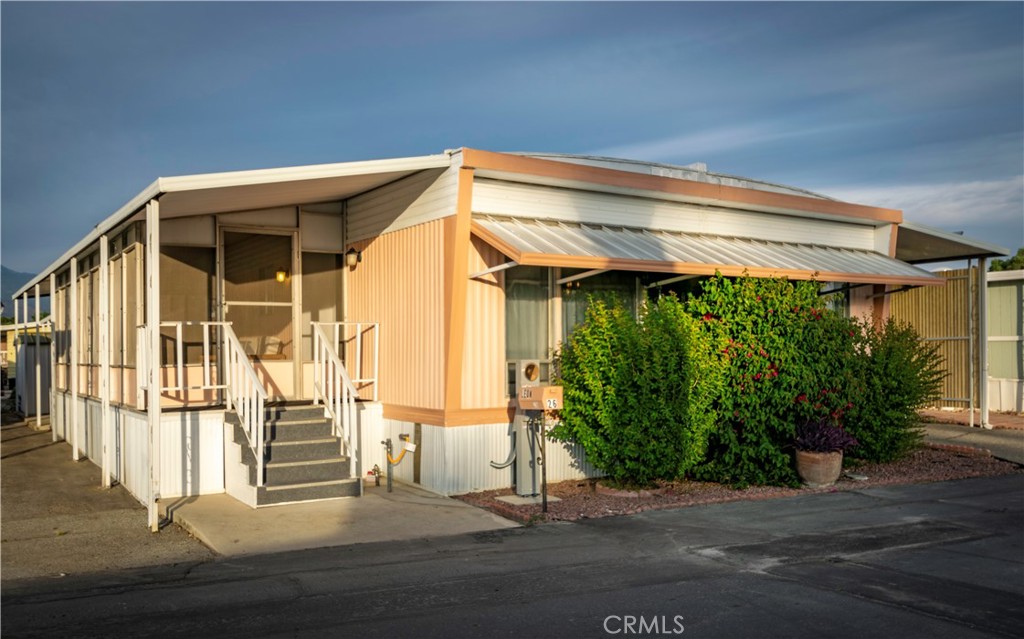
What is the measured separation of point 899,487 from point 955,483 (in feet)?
2.93

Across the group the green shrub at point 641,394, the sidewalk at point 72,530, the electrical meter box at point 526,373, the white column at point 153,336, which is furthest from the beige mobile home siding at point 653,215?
the sidewalk at point 72,530

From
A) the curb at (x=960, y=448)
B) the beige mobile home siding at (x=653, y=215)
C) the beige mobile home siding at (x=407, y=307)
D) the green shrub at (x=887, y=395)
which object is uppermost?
the beige mobile home siding at (x=653, y=215)

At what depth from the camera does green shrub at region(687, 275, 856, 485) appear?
11.2 metres

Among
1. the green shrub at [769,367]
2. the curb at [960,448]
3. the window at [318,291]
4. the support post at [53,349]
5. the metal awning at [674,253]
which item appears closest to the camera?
the metal awning at [674,253]

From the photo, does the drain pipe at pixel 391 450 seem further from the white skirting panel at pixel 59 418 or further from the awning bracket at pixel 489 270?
the white skirting panel at pixel 59 418

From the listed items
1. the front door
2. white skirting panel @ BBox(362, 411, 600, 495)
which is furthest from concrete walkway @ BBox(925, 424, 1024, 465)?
the front door

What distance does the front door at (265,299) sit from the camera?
12602mm

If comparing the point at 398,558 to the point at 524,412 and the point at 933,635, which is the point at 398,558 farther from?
the point at 933,635

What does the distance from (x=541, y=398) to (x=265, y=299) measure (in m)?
4.77

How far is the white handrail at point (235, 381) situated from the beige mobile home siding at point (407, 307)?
1.86 metres

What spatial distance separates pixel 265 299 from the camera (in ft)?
42.1

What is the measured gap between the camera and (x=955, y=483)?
11.7 m

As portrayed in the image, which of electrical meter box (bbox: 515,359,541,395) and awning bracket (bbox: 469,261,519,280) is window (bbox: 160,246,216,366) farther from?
electrical meter box (bbox: 515,359,541,395)

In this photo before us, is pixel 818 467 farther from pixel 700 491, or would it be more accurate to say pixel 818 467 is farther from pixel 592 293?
pixel 592 293
